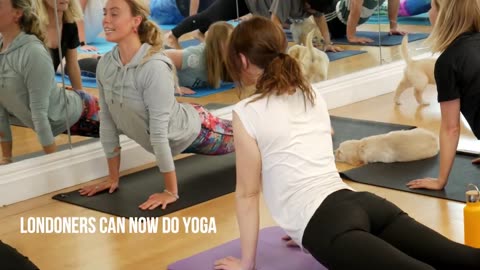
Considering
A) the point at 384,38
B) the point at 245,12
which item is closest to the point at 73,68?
the point at 245,12

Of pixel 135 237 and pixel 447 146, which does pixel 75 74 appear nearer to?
pixel 135 237

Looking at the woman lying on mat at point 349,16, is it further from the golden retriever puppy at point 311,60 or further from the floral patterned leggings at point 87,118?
the floral patterned leggings at point 87,118

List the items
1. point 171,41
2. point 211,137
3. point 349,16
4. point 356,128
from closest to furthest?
1. point 211,137
2. point 171,41
3. point 356,128
4. point 349,16

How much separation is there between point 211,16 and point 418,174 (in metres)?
1.47

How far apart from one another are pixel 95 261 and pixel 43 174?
93 centimetres

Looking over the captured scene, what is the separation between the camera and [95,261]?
2.96 m

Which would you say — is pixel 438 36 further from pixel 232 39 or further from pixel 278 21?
pixel 278 21

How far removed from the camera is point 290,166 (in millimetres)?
2408

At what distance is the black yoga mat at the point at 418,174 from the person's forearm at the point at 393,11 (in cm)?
182

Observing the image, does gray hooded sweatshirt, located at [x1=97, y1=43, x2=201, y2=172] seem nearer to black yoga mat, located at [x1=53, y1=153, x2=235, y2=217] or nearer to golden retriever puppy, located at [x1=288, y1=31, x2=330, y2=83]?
black yoga mat, located at [x1=53, y1=153, x2=235, y2=217]

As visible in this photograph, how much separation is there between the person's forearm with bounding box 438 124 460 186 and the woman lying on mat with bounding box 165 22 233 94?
1.51 meters

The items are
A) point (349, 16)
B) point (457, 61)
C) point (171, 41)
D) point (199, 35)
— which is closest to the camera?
point (457, 61)

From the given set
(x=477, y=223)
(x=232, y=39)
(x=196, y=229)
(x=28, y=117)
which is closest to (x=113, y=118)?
(x=28, y=117)

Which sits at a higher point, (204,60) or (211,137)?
(204,60)
